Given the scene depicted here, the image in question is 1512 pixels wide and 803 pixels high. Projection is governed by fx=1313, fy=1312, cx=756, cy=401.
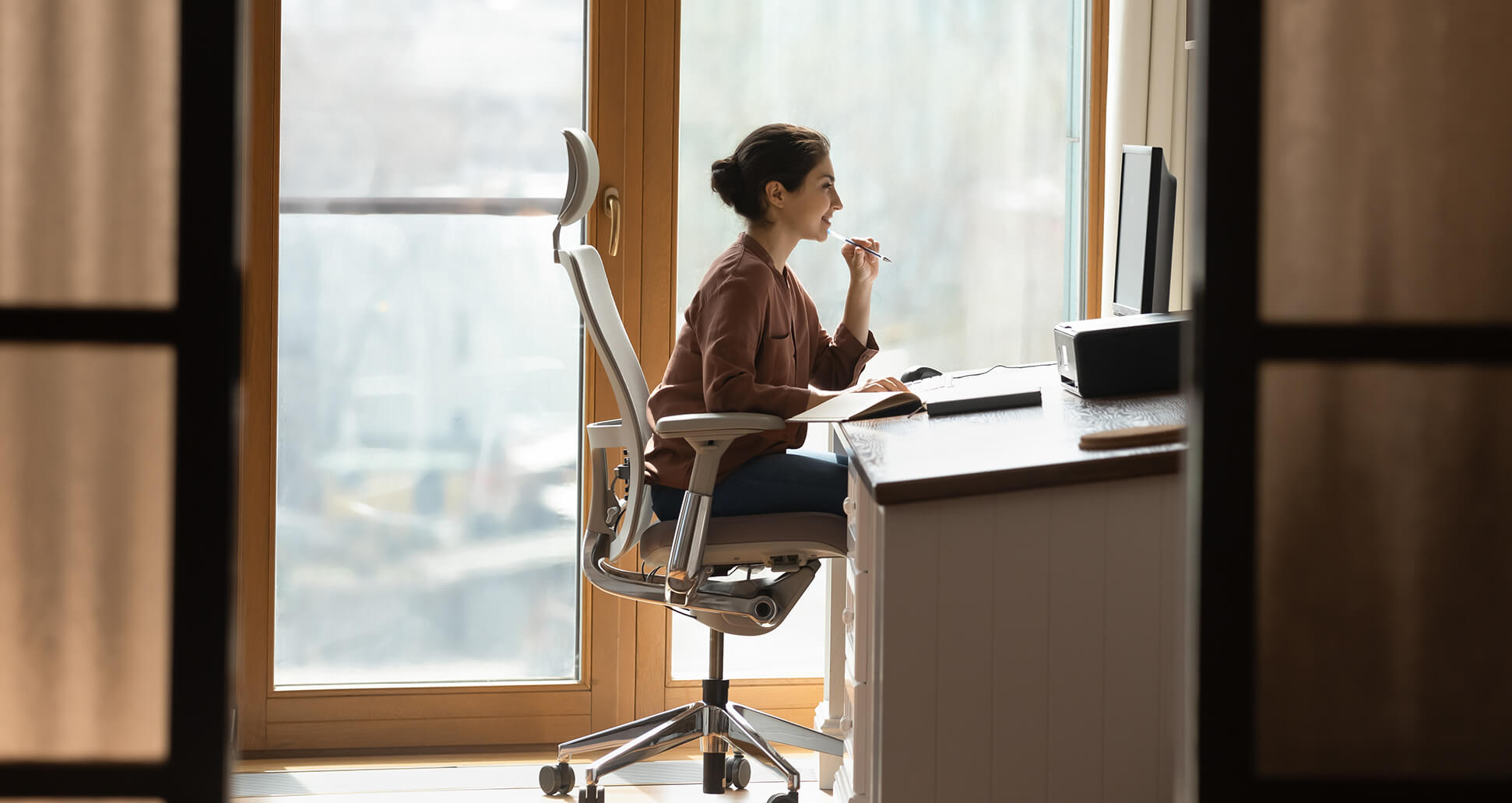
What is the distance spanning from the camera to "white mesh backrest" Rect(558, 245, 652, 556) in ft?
7.93

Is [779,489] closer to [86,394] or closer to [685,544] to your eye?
[685,544]

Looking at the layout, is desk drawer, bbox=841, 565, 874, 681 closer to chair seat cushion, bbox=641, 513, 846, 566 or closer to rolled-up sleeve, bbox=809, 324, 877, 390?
chair seat cushion, bbox=641, 513, 846, 566

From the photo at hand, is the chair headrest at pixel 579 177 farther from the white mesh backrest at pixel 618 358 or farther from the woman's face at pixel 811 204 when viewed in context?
the woman's face at pixel 811 204

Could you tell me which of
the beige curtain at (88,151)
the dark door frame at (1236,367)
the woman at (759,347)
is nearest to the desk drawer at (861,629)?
the woman at (759,347)

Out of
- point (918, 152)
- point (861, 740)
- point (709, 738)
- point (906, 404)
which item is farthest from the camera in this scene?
point (918, 152)

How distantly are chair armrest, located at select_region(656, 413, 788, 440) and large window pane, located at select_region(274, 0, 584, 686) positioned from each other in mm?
818

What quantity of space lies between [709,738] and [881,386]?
83 centimetres

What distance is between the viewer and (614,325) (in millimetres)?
2475

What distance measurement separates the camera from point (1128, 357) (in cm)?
230

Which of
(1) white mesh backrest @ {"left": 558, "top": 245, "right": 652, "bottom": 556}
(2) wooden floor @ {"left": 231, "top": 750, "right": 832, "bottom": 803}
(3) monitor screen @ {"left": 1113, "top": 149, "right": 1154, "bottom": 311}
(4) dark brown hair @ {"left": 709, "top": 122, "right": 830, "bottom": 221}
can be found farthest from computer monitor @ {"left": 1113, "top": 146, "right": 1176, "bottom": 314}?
(2) wooden floor @ {"left": 231, "top": 750, "right": 832, "bottom": 803}

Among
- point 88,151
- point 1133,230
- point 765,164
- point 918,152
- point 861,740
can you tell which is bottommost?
point 861,740

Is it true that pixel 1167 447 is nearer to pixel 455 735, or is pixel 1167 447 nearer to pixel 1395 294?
pixel 1395 294

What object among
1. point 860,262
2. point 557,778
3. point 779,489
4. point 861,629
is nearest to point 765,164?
point 860,262

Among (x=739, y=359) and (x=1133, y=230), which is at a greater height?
(x=1133, y=230)
